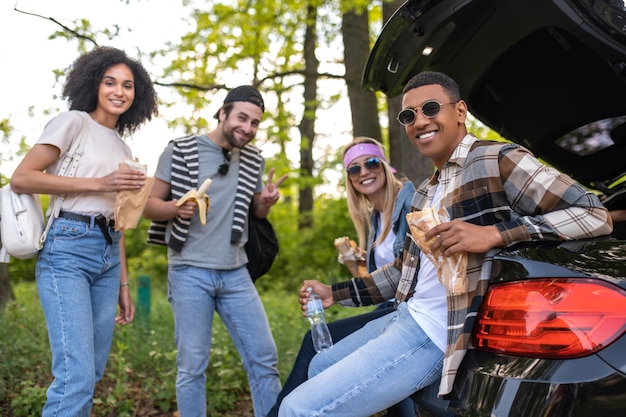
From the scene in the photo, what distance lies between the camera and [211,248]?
3.61 metres

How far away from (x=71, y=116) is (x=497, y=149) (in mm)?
2188

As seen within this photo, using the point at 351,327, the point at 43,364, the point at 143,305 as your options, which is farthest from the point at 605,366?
the point at 143,305

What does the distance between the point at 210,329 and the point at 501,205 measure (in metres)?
2.14

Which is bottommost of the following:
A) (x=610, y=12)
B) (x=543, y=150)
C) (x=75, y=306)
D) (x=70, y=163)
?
(x=75, y=306)

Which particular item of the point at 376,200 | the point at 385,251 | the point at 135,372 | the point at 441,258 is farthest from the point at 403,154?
the point at 441,258

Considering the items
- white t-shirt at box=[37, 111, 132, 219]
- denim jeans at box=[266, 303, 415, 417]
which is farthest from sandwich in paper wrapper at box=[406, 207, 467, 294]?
white t-shirt at box=[37, 111, 132, 219]

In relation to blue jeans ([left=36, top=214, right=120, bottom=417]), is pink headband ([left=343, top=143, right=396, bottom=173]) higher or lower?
higher

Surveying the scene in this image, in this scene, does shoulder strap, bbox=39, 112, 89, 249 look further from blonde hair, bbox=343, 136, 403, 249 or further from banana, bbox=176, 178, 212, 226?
blonde hair, bbox=343, 136, 403, 249

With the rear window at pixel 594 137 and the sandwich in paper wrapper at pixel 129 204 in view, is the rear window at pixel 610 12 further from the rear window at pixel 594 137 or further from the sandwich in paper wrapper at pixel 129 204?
the sandwich in paper wrapper at pixel 129 204

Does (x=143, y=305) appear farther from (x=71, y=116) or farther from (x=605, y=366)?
(x=605, y=366)

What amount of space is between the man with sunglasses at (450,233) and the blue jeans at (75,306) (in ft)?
4.01

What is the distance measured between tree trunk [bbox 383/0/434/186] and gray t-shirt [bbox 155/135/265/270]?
256 cm

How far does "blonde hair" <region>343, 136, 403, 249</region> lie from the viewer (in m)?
3.63

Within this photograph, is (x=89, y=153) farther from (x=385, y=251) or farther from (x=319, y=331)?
(x=385, y=251)
